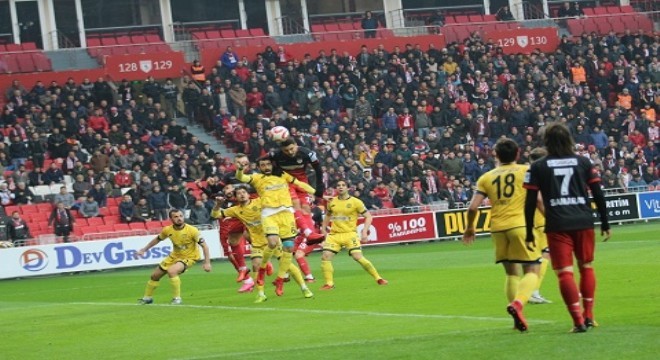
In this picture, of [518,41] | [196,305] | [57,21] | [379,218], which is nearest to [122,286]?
[196,305]

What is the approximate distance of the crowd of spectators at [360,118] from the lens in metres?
39.4

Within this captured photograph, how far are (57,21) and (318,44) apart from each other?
10.1m

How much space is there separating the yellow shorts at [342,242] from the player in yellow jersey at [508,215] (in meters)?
8.92

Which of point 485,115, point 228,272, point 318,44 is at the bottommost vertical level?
point 228,272

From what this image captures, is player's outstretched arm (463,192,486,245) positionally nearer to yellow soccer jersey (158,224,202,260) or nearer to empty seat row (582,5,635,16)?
yellow soccer jersey (158,224,202,260)

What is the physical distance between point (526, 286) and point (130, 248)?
23.8 metres

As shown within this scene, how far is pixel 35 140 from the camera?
39.2 meters

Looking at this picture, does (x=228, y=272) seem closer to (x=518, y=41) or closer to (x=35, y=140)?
(x=35, y=140)

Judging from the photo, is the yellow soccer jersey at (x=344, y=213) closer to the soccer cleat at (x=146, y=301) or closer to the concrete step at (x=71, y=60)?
the soccer cleat at (x=146, y=301)

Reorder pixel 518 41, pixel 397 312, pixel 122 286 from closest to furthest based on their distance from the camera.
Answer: pixel 397 312 < pixel 122 286 < pixel 518 41

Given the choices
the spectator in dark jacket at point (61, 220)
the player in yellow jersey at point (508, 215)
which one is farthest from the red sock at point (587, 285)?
the spectator in dark jacket at point (61, 220)

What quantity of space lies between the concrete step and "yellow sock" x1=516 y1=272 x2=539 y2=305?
36497mm

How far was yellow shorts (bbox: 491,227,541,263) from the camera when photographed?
13668mm

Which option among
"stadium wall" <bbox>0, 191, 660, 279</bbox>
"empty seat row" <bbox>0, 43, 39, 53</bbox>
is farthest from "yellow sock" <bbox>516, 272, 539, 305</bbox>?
"empty seat row" <bbox>0, 43, 39, 53</bbox>
